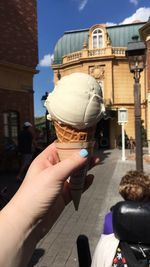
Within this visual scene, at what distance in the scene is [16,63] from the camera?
14.9 meters

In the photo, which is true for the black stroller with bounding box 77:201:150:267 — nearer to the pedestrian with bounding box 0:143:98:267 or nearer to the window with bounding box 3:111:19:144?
the pedestrian with bounding box 0:143:98:267

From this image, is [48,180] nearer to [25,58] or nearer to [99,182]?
[99,182]

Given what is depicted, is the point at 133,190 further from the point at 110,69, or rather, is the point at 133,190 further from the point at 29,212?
the point at 110,69

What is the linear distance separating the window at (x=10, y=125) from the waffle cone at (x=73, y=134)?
1289 centimetres

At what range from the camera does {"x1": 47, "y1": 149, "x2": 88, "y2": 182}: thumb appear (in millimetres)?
1481

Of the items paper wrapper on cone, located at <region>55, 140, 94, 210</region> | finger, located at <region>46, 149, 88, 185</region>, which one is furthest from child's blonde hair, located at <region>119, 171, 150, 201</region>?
finger, located at <region>46, 149, 88, 185</region>

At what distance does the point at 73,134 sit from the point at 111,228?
1.40 metres

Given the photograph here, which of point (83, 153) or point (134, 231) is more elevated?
point (83, 153)

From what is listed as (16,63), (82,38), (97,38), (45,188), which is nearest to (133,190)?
(45,188)

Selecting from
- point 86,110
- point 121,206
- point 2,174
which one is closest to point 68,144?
point 86,110

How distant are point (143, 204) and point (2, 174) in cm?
1185

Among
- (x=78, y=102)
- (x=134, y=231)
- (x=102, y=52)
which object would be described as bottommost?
(x=134, y=231)

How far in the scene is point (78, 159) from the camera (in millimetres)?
1538

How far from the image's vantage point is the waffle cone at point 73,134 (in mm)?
1695
